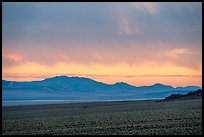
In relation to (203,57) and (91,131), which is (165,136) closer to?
(91,131)

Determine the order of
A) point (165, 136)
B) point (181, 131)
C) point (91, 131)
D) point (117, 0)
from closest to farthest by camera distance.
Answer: point (117, 0) < point (165, 136) < point (181, 131) < point (91, 131)

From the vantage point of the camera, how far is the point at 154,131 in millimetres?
24844

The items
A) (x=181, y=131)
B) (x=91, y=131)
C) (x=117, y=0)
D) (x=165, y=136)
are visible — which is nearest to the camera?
(x=117, y=0)

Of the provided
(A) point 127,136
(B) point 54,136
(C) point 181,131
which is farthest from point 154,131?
(B) point 54,136

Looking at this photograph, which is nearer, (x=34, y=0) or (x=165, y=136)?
(x=34, y=0)

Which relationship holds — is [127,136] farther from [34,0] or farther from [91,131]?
[34,0]

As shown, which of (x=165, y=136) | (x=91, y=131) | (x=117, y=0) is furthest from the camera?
(x=91, y=131)

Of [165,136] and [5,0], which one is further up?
[5,0]

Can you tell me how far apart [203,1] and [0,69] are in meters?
7.26

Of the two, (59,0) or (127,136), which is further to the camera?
(127,136)

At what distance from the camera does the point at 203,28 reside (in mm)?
13039

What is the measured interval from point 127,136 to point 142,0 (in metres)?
10.8

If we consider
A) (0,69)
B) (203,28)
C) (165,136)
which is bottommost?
(165,136)

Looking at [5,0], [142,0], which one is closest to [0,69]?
[5,0]
